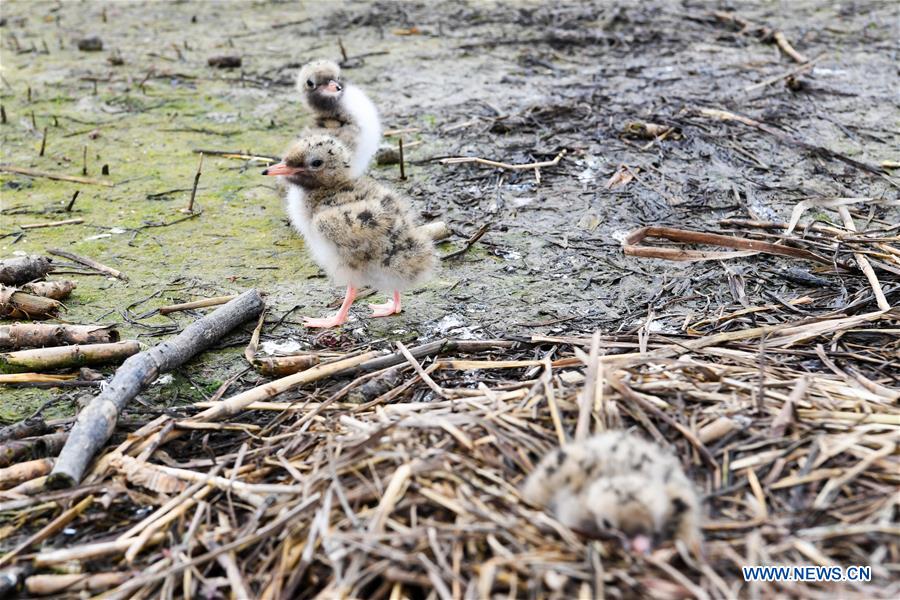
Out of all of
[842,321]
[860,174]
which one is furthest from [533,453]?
[860,174]

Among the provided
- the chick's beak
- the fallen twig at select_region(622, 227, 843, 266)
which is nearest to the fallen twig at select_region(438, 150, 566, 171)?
the chick's beak

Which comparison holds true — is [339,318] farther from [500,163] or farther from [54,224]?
[54,224]

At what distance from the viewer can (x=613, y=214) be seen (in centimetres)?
545

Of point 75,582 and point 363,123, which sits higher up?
point 363,123

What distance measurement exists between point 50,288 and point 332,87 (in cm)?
229

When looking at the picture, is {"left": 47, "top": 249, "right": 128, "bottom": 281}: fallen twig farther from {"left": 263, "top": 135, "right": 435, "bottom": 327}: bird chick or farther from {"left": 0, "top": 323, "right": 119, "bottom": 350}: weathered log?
{"left": 263, "top": 135, "right": 435, "bottom": 327}: bird chick

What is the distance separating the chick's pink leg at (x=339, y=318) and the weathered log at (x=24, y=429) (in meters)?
1.35

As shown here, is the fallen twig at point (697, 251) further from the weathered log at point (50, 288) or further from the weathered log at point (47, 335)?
the weathered log at point (50, 288)

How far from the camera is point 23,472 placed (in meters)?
3.22

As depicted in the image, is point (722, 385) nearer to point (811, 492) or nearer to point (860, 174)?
point (811, 492)

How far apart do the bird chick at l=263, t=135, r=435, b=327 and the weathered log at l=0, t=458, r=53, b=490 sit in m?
1.50

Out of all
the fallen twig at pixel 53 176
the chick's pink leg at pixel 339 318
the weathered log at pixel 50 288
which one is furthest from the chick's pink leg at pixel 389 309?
the fallen twig at pixel 53 176

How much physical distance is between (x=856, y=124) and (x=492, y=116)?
Result: 2.74 metres

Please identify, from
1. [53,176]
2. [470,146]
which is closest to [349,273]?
[470,146]
